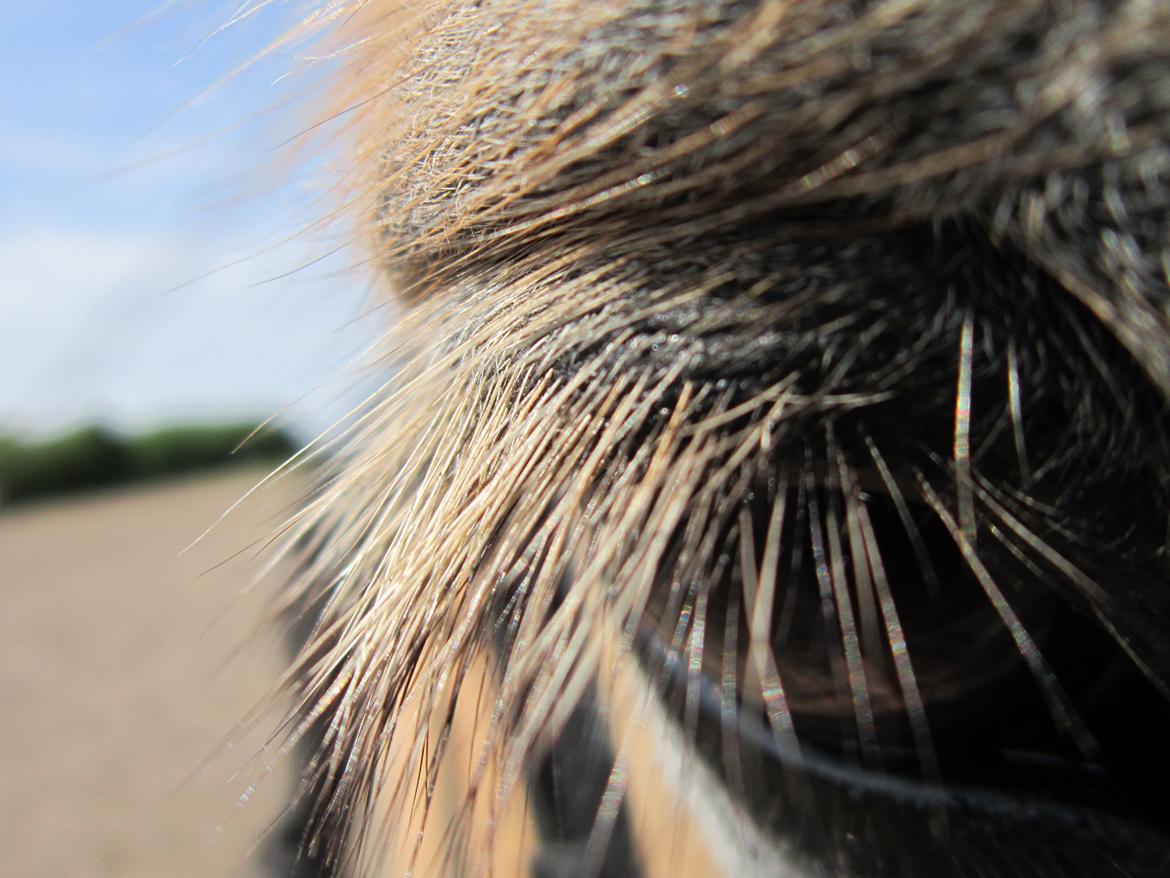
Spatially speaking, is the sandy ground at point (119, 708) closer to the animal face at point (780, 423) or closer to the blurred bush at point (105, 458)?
the animal face at point (780, 423)

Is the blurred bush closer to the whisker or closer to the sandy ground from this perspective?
the sandy ground

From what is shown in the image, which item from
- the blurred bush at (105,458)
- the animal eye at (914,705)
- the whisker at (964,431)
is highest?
the whisker at (964,431)

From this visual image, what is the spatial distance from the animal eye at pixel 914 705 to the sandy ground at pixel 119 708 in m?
0.82

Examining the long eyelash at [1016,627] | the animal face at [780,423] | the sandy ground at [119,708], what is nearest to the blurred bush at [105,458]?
the sandy ground at [119,708]

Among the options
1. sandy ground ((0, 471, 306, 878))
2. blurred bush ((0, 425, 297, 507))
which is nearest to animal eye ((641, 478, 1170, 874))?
sandy ground ((0, 471, 306, 878))

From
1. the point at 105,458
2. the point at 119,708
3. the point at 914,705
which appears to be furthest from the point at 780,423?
the point at 105,458

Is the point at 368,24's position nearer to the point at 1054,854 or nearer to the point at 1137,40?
the point at 1137,40

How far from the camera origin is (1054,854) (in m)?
0.46

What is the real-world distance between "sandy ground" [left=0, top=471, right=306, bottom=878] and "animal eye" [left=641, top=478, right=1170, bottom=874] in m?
0.82

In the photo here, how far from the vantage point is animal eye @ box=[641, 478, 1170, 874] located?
0.42 m

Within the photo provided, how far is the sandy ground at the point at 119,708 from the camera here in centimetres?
460

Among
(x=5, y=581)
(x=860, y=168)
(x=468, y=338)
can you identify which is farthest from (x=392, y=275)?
(x=5, y=581)

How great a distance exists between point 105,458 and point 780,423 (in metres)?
15.2

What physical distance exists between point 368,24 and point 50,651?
27.9 ft
